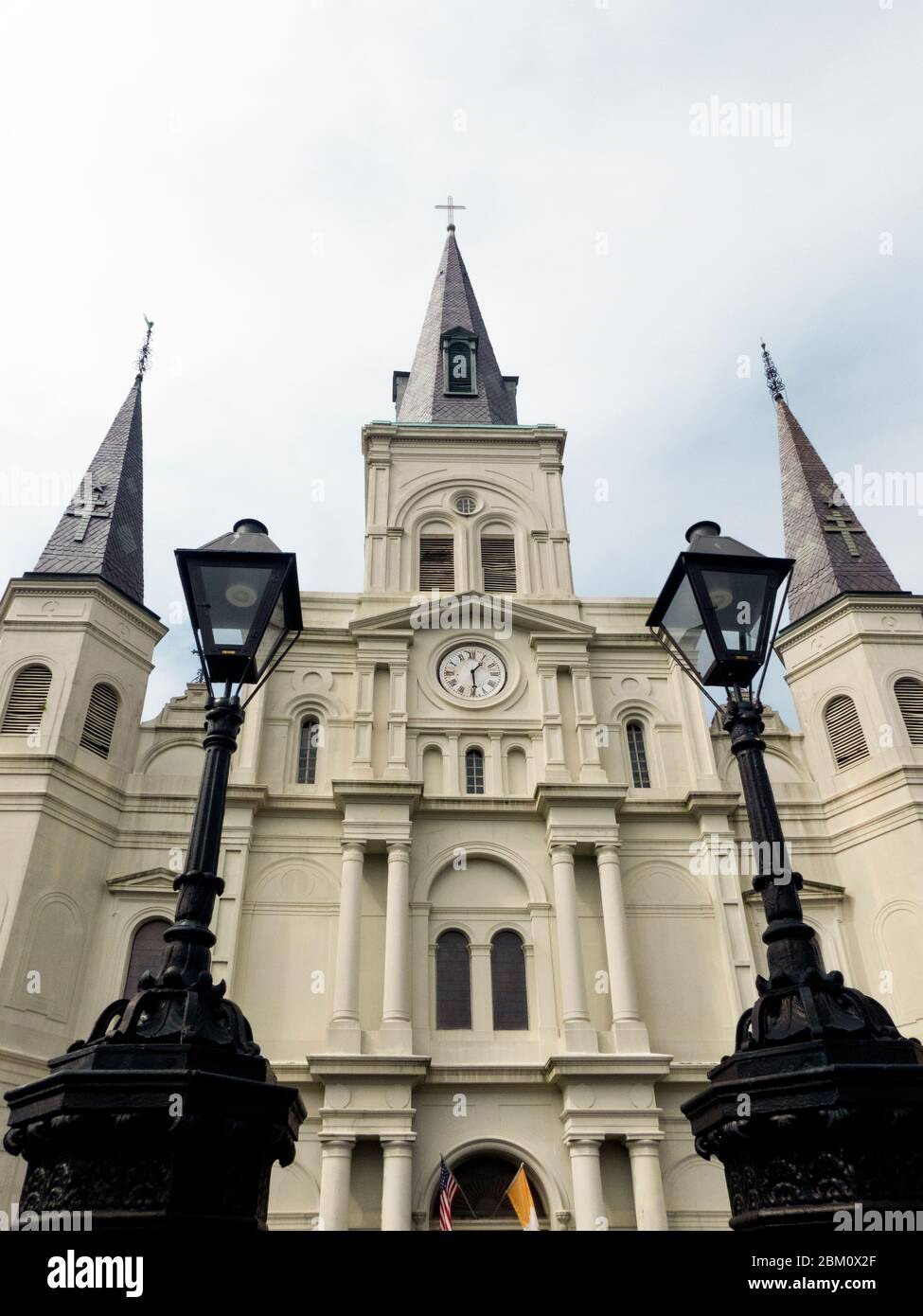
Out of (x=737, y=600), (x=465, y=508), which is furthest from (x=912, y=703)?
(x=737, y=600)

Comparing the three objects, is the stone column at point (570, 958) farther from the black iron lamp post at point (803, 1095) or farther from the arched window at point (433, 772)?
the black iron lamp post at point (803, 1095)

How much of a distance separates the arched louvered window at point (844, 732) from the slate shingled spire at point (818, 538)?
8.76ft

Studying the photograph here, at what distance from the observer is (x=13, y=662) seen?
68.0ft

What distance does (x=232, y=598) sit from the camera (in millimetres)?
6410

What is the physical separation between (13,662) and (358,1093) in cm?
1188

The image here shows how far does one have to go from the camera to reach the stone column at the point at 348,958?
17.9 metres

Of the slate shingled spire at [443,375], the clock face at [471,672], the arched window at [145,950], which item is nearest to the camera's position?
the arched window at [145,950]

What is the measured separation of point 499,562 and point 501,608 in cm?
245

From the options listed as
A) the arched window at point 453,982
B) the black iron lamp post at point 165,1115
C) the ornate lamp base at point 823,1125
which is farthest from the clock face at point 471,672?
the ornate lamp base at point 823,1125

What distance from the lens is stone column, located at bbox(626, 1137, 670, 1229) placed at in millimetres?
16422

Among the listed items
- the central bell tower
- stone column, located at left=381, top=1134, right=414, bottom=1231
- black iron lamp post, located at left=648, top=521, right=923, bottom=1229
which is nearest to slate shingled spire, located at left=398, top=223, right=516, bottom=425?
the central bell tower
